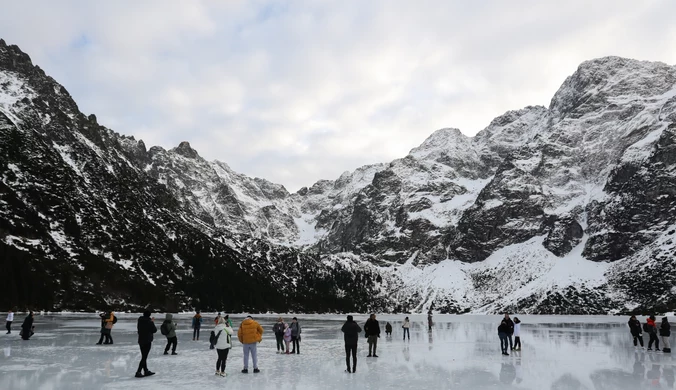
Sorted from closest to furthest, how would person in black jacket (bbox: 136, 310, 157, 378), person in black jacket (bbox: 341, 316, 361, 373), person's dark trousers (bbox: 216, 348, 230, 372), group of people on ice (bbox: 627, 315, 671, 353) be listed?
person in black jacket (bbox: 136, 310, 157, 378)
person's dark trousers (bbox: 216, 348, 230, 372)
person in black jacket (bbox: 341, 316, 361, 373)
group of people on ice (bbox: 627, 315, 671, 353)

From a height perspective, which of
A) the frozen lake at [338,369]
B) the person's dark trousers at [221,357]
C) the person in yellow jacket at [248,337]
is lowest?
the frozen lake at [338,369]

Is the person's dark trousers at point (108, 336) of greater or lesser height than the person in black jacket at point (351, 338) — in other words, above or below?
below

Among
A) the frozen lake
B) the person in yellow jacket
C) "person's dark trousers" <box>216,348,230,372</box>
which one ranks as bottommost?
the frozen lake

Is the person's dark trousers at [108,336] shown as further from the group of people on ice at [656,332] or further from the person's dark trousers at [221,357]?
the group of people on ice at [656,332]

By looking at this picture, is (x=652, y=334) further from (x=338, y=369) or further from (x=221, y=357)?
(x=221, y=357)

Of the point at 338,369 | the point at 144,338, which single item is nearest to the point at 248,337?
the point at 144,338

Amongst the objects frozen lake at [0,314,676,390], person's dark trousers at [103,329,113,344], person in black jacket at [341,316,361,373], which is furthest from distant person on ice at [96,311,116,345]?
person in black jacket at [341,316,361,373]

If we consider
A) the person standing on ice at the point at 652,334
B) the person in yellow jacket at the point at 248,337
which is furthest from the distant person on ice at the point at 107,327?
the person standing on ice at the point at 652,334

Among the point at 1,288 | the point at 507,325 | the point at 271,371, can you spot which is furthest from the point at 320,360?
the point at 1,288

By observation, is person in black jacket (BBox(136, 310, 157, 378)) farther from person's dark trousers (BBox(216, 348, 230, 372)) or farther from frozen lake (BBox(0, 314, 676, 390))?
person's dark trousers (BBox(216, 348, 230, 372))

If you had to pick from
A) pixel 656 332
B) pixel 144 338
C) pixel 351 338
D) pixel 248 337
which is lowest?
pixel 656 332

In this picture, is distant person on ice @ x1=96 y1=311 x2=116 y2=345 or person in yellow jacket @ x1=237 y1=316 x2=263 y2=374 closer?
person in yellow jacket @ x1=237 y1=316 x2=263 y2=374

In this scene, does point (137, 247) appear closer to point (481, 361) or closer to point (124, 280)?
point (124, 280)

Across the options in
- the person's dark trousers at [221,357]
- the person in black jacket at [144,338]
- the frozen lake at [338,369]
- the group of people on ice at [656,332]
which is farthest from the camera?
the group of people on ice at [656,332]
